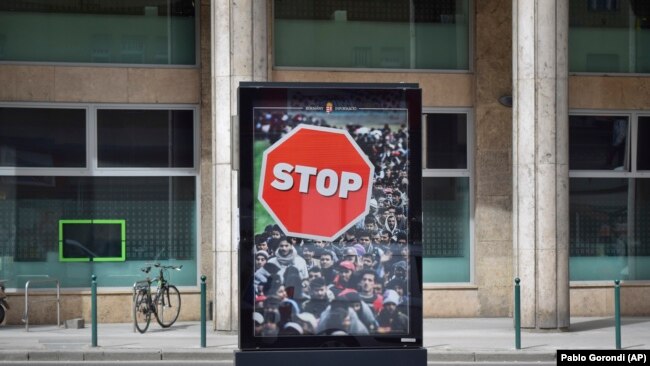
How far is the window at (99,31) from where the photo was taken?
2173 centimetres

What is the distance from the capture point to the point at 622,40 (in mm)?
23250

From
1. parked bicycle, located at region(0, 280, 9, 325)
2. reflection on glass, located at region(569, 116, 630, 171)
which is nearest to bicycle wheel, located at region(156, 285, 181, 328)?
parked bicycle, located at region(0, 280, 9, 325)

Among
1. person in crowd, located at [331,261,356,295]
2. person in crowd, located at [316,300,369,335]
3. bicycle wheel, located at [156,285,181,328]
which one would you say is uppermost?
person in crowd, located at [331,261,356,295]

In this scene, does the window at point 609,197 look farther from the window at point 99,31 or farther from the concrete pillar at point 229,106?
the window at point 99,31

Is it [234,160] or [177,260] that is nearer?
[234,160]

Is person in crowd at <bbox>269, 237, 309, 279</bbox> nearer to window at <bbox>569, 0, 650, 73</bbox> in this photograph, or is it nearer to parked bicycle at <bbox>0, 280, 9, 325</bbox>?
parked bicycle at <bbox>0, 280, 9, 325</bbox>

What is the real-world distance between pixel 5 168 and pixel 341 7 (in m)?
7.10

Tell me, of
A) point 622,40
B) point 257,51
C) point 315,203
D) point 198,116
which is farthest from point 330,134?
point 622,40

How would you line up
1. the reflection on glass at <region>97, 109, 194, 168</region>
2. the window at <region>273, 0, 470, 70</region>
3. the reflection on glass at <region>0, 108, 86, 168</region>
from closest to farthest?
1. the reflection on glass at <region>0, 108, 86, 168</region>
2. the reflection on glass at <region>97, 109, 194, 168</region>
3. the window at <region>273, 0, 470, 70</region>

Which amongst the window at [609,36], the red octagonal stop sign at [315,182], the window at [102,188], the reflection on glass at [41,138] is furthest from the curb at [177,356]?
the red octagonal stop sign at [315,182]

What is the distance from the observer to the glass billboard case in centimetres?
878

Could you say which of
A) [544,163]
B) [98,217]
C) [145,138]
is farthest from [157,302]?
[544,163]

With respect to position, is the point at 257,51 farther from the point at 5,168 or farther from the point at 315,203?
the point at 315,203

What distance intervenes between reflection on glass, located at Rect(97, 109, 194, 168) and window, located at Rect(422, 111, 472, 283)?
4744 mm
